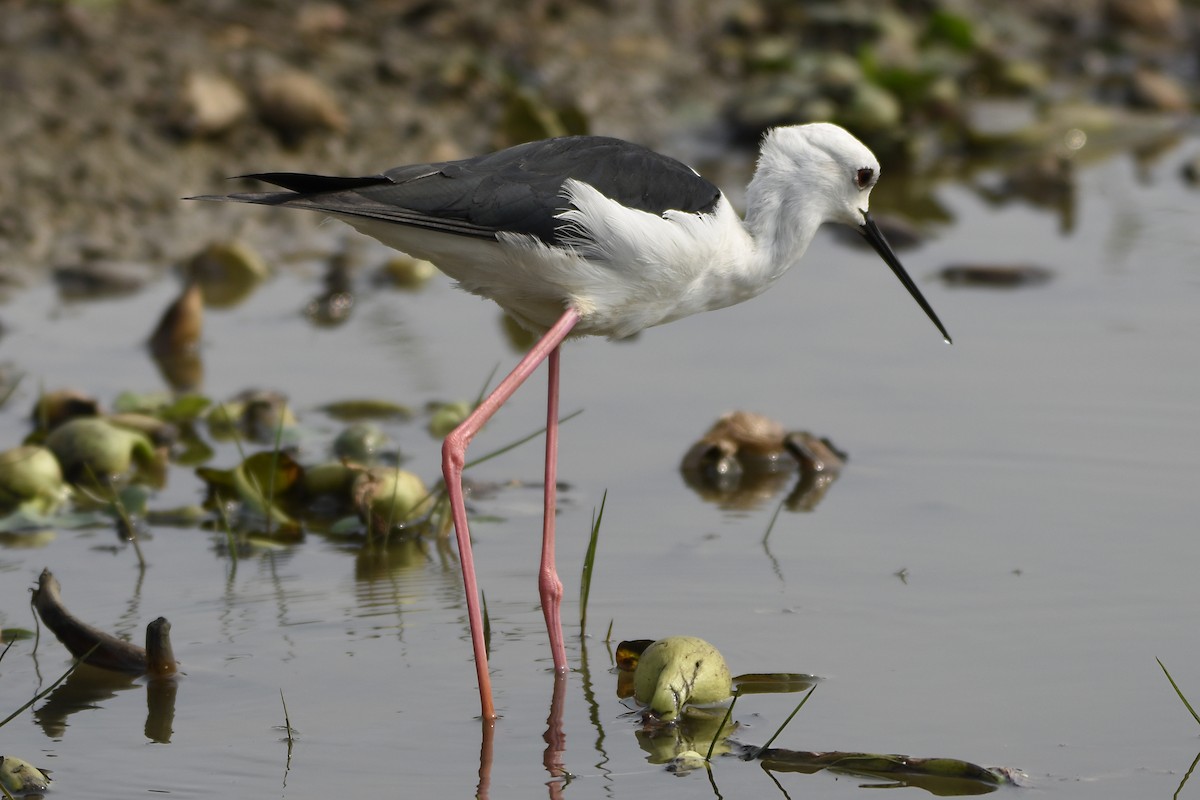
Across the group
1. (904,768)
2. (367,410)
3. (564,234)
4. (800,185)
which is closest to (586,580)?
(564,234)

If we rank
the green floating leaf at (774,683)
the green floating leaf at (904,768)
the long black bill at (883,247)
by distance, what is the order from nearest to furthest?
the green floating leaf at (904,768) → the green floating leaf at (774,683) → the long black bill at (883,247)

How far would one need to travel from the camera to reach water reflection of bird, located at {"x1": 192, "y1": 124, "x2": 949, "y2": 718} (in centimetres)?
322

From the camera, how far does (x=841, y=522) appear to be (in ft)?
13.1

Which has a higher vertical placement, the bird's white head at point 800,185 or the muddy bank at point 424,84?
the muddy bank at point 424,84

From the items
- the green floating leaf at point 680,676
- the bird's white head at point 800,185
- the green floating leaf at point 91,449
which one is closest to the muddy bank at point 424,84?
the green floating leaf at point 91,449

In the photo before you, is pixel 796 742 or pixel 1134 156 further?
pixel 1134 156

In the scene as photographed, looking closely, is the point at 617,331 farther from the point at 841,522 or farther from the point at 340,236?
the point at 340,236

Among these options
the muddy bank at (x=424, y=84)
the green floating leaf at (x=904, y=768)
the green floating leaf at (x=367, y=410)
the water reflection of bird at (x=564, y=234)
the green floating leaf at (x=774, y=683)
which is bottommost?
the green floating leaf at (x=904, y=768)

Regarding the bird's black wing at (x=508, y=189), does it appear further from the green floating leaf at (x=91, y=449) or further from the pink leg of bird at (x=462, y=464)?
the green floating leaf at (x=91, y=449)

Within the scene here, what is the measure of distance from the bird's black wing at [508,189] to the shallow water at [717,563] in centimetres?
82

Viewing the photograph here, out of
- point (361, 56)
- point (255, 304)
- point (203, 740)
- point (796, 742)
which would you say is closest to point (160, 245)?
point (255, 304)

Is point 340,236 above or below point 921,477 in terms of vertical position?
above

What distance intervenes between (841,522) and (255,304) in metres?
2.64

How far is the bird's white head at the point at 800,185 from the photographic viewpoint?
354 cm
